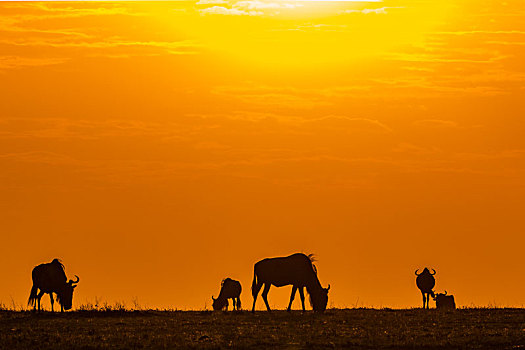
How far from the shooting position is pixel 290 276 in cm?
4412

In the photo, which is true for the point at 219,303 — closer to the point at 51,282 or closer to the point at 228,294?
the point at 228,294

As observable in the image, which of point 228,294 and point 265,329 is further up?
point 228,294

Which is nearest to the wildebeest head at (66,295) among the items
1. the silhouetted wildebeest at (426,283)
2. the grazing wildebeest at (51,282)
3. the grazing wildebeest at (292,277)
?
the grazing wildebeest at (51,282)

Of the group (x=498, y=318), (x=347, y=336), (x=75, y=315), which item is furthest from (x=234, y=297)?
(x=347, y=336)

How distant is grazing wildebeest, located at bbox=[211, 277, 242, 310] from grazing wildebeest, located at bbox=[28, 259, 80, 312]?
497 inches

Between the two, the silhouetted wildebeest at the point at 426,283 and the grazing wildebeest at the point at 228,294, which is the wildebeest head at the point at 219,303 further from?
the silhouetted wildebeest at the point at 426,283

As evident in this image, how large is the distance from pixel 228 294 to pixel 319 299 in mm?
13136

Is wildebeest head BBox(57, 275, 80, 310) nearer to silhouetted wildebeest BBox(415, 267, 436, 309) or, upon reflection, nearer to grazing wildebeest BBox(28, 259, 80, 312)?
grazing wildebeest BBox(28, 259, 80, 312)

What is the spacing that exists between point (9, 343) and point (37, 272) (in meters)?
14.5

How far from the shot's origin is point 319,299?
142ft

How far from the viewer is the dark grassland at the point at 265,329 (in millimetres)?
29891

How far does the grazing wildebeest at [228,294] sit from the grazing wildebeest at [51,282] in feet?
41.4

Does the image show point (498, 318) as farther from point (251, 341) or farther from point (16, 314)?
point (16, 314)

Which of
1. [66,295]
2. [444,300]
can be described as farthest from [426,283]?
[66,295]
